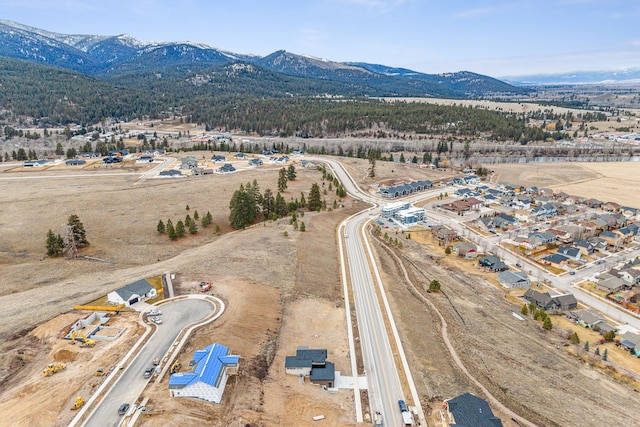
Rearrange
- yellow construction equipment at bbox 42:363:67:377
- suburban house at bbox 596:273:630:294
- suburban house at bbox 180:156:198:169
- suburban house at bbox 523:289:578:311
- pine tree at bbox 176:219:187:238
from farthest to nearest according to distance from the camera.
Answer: suburban house at bbox 180:156:198:169
pine tree at bbox 176:219:187:238
suburban house at bbox 596:273:630:294
suburban house at bbox 523:289:578:311
yellow construction equipment at bbox 42:363:67:377

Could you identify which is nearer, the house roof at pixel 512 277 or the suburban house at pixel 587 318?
the suburban house at pixel 587 318

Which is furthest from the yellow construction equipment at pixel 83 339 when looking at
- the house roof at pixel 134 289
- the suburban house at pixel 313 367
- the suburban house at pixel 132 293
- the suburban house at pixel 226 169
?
the suburban house at pixel 226 169

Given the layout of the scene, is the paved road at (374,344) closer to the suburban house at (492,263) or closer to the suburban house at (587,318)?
the suburban house at (492,263)

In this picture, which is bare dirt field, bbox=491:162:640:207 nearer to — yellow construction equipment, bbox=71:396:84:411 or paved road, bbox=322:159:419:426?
paved road, bbox=322:159:419:426

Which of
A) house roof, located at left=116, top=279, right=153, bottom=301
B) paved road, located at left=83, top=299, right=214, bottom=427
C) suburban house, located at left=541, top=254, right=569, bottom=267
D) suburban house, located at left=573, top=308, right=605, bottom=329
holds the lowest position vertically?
suburban house, located at left=573, top=308, right=605, bottom=329

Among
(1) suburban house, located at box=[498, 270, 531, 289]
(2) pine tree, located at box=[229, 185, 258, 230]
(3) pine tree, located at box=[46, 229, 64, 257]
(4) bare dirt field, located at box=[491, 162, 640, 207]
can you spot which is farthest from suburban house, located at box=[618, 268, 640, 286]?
(3) pine tree, located at box=[46, 229, 64, 257]

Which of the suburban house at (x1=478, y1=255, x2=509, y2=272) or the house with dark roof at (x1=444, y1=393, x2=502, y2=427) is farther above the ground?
the house with dark roof at (x1=444, y1=393, x2=502, y2=427)

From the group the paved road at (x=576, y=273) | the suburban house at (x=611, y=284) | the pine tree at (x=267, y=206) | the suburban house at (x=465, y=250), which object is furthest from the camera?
the pine tree at (x=267, y=206)
